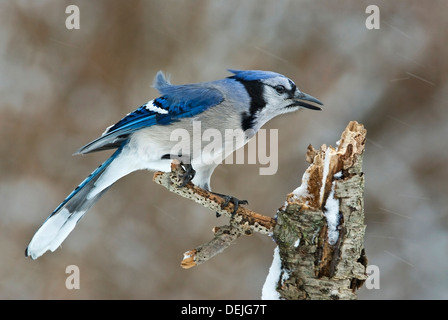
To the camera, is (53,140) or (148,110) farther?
(53,140)

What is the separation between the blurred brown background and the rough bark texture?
59.5 inches

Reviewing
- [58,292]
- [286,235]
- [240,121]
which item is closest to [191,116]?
[240,121]

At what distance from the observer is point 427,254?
343cm

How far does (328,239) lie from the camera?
1.85m

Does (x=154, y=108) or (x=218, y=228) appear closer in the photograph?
(x=218, y=228)

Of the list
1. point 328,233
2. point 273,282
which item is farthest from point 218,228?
point 328,233

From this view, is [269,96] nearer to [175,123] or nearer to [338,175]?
[175,123]

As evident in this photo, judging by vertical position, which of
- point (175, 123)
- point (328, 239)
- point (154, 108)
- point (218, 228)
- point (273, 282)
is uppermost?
point (154, 108)

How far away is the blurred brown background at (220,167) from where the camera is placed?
11.3 feet

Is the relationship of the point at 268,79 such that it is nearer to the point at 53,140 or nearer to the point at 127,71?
the point at 127,71

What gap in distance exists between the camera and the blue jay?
8.10ft

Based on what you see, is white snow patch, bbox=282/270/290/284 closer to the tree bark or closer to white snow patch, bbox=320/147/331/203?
the tree bark

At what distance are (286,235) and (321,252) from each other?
0.13 meters

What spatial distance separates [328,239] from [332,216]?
0.08 metres
